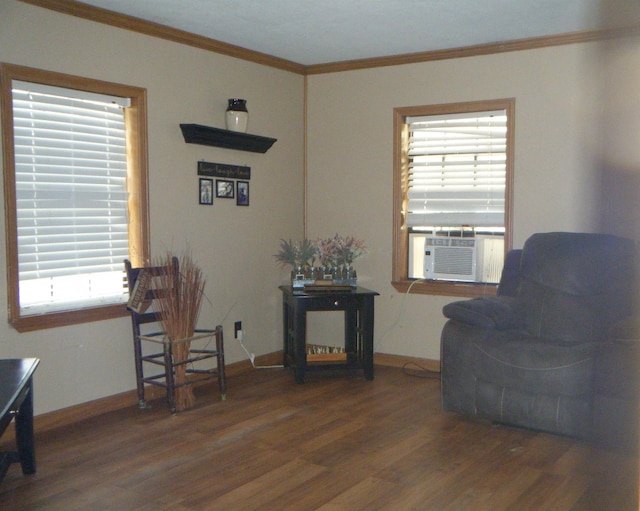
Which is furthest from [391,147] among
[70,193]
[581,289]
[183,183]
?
[70,193]

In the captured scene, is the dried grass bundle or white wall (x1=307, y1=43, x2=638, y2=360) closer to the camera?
the dried grass bundle

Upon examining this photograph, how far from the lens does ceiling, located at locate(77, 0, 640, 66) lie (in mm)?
3619

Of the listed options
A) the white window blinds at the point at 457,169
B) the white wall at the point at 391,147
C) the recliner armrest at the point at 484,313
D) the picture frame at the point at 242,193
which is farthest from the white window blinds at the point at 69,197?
the white window blinds at the point at 457,169

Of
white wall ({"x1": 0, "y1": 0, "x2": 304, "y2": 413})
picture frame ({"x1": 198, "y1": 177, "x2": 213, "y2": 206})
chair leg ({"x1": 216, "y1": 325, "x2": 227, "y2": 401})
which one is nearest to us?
white wall ({"x1": 0, "y1": 0, "x2": 304, "y2": 413})

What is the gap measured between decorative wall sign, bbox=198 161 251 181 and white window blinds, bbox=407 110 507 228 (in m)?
1.31

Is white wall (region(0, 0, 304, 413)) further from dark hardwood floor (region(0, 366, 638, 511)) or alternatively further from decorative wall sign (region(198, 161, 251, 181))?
dark hardwood floor (region(0, 366, 638, 511))

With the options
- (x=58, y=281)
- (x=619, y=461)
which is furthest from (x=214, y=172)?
(x=619, y=461)

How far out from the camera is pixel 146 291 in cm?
380

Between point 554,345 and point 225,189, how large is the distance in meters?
2.53

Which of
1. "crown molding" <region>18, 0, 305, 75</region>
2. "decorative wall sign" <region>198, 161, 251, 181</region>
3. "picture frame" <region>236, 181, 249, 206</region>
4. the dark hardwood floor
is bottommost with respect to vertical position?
the dark hardwood floor

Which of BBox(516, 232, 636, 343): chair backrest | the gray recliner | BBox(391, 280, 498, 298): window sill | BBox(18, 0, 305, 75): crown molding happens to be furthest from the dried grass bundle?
BBox(516, 232, 636, 343): chair backrest

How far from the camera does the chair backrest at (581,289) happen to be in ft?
11.3

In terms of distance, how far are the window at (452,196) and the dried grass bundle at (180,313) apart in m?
1.75

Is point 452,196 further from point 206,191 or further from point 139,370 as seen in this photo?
point 139,370
